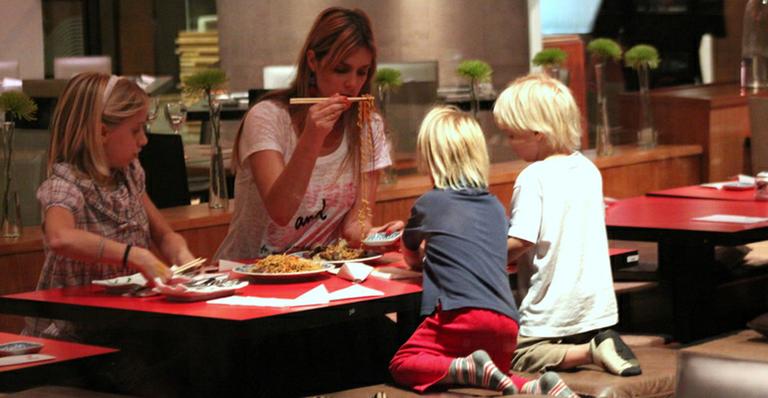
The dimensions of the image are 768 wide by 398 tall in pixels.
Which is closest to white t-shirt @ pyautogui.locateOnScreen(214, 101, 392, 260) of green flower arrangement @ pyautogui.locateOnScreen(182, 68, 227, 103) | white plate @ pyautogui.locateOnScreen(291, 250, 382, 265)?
white plate @ pyautogui.locateOnScreen(291, 250, 382, 265)

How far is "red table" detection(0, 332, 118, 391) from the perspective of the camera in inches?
122

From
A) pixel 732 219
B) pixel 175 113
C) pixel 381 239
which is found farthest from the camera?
pixel 175 113

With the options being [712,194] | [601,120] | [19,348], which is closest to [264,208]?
[19,348]

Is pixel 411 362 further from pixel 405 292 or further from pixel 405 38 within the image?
pixel 405 38

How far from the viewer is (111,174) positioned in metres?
3.76

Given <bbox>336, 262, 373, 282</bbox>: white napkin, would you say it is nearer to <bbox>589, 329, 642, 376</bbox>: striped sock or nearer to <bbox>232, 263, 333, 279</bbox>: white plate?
<bbox>232, 263, 333, 279</bbox>: white plate

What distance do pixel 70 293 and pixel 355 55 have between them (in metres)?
1.21

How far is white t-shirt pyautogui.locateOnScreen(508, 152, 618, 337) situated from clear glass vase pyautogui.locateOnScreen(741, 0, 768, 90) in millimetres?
945

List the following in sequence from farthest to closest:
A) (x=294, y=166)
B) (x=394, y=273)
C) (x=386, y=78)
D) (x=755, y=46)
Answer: (x=386, y=78), (x=755, y=46), (x=294, y=166), (x=394, y=273)

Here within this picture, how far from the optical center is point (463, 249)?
137 inches

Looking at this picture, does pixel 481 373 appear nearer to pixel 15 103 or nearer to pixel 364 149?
pixel 364 149

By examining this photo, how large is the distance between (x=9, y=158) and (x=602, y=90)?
402cm

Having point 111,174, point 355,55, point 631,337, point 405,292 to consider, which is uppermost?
point 355,55

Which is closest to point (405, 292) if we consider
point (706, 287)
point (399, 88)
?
point (706, 287)
